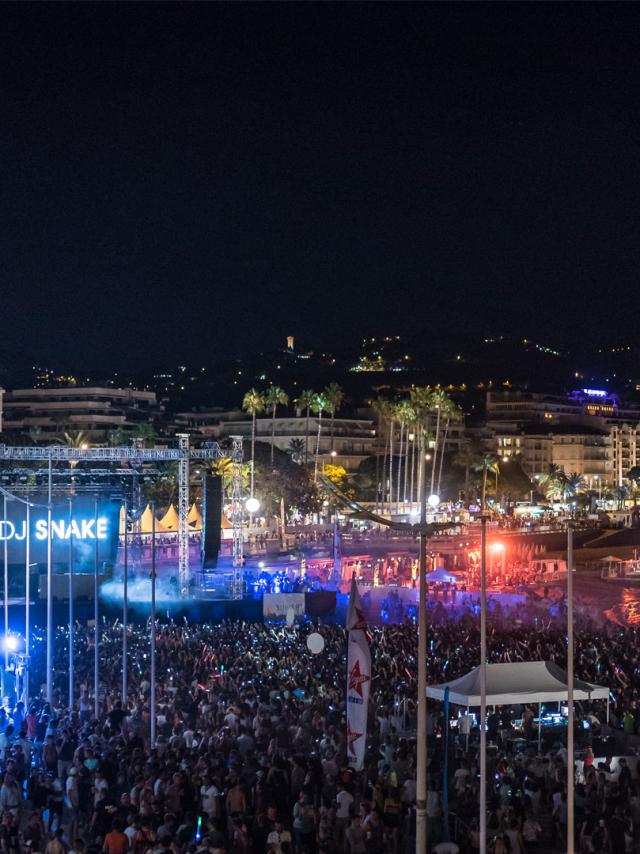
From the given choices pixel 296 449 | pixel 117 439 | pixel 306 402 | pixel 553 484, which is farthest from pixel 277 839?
pixel 553 484

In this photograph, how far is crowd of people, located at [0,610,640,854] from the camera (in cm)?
1500

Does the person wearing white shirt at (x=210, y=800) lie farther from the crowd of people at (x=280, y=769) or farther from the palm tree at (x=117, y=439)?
the palm tree at (x=117, y=439)

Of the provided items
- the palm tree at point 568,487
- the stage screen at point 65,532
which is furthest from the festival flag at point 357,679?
the palm tree at point 568,487

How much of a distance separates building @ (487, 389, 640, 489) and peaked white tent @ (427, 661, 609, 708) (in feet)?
498

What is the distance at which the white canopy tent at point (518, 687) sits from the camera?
69.7ft

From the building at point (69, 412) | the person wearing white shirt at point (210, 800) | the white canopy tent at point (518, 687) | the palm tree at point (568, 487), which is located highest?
the building at point (69, 412)

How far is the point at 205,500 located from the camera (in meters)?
44.7

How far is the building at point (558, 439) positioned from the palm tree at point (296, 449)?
119 feet

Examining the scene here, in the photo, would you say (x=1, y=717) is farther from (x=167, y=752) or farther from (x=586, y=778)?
(x=586, y=778)

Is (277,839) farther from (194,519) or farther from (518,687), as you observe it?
(194,519)

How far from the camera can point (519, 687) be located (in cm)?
2189

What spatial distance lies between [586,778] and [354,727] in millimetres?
4186

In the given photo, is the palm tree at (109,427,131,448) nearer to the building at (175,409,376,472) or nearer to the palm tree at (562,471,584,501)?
the building at (175,409,376,472)

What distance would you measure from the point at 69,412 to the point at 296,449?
2924 centimetres
